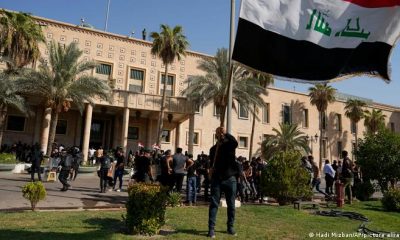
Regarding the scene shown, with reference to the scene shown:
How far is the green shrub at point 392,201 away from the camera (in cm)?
1295

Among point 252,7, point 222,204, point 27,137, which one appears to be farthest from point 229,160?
point 27,137

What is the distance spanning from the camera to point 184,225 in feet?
24.2

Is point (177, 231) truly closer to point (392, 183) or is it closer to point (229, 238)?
point (229, 238)

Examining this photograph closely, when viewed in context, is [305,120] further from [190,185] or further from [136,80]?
[190,185]

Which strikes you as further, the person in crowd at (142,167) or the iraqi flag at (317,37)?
the person in crowd at (142,167)

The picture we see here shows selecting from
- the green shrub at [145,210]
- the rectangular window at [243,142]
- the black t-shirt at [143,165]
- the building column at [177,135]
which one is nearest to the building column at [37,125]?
the building column at [177,135]

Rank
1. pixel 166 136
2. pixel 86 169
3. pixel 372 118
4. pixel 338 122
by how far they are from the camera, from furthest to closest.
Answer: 1. pixel 372 118
2. pixel 338 122
3. pixel 166 136
4. pixel 86 169

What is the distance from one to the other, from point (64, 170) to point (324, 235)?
32.7ft

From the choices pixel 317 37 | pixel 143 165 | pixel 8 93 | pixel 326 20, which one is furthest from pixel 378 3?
pixel 8 93

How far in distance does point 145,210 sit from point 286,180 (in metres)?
7.28

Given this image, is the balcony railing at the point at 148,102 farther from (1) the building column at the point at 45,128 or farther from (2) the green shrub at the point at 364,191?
(2) the green shrub at the point at 364,191

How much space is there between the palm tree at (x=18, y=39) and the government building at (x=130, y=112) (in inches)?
182

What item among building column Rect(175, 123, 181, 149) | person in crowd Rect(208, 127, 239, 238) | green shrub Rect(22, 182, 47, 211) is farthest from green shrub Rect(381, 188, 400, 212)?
building column Rect(175, 123, 181, 149)

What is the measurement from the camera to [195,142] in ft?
120
